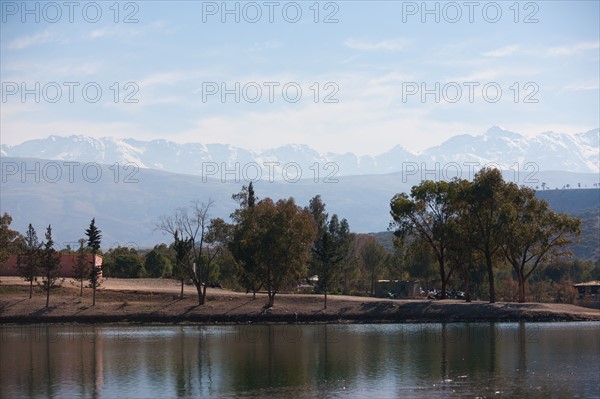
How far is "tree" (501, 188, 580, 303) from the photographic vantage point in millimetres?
106312

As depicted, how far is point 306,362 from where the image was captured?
216 feet

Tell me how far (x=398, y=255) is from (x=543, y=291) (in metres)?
28.4

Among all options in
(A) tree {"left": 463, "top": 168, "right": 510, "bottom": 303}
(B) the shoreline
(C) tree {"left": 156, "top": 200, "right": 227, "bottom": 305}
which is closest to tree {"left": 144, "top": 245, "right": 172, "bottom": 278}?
(C) tree {"left": 156, "top": 200, "right": 227, "bottom": 305}

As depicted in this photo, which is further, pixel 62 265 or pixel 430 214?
pixel 62 265

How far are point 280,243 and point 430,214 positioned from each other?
21.3 metres

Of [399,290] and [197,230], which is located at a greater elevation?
[197,230]

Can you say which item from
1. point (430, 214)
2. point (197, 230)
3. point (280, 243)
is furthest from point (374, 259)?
point (280, 243)

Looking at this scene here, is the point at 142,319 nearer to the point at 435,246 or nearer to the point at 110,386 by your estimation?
the point at 435,246

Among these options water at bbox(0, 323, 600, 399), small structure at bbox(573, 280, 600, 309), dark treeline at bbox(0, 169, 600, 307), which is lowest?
water at bbox(0, 323, 600, 399)

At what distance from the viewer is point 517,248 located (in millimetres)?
108000

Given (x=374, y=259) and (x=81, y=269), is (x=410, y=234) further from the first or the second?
(x=374, y=259)

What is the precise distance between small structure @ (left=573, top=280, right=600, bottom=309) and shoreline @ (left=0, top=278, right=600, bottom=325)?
1477 cm

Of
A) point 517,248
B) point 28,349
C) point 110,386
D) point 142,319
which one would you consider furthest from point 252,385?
point 517,248

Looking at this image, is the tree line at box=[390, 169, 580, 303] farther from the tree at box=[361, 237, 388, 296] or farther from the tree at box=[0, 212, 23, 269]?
the tree at box=[361, 237, 388, 296]
